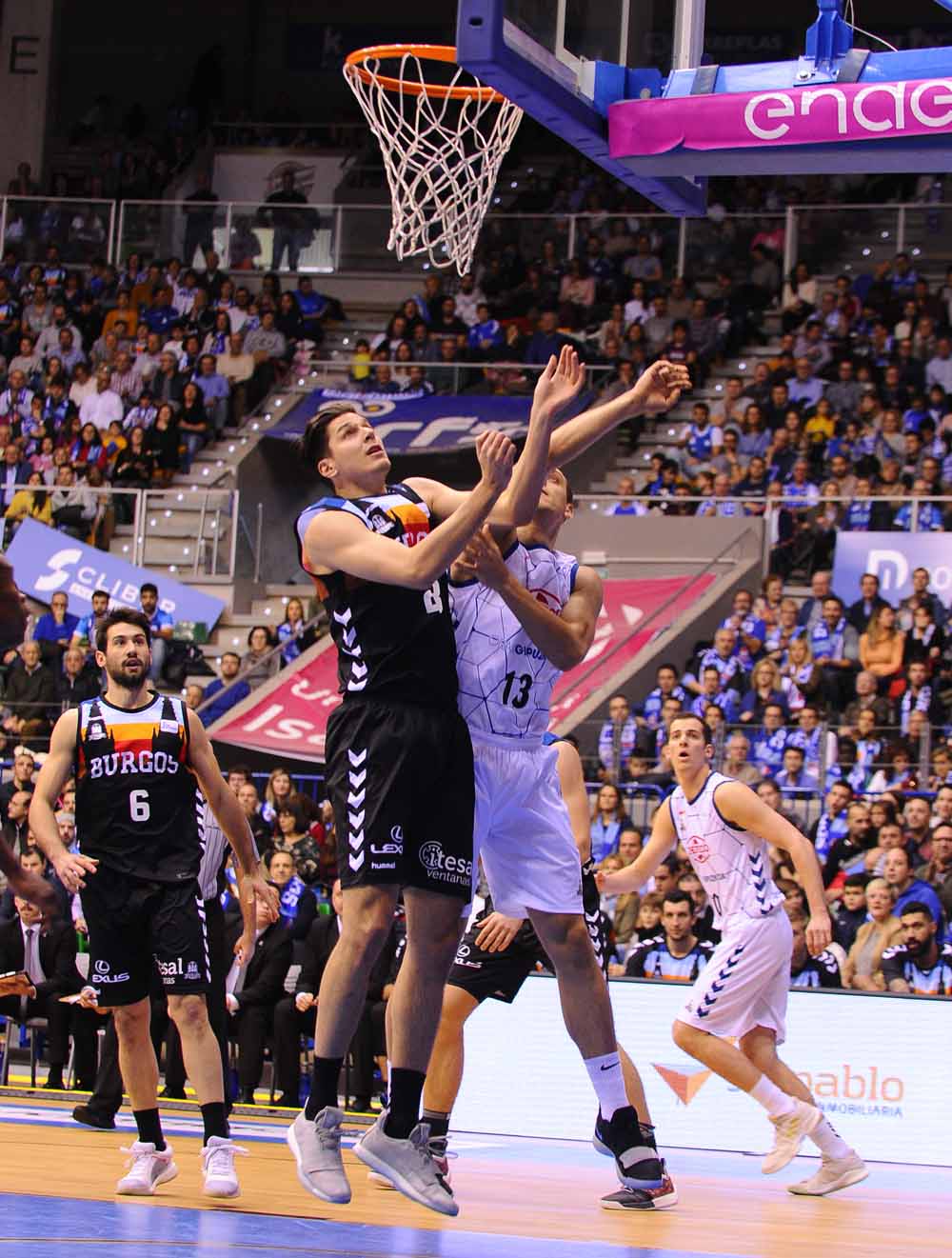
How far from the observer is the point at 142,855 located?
307 inches

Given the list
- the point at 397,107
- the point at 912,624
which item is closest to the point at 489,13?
the point at 397,107

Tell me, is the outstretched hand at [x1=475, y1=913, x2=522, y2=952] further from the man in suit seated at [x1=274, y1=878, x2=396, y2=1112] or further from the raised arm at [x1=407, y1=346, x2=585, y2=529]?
the man in suit seated at [x1=274, y1=878, x2=396, y2=1112]

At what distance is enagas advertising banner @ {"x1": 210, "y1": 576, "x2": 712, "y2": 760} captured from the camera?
19453 mm

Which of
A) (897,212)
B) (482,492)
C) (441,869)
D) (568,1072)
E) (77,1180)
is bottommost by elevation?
(568,1072)

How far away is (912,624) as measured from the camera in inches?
711

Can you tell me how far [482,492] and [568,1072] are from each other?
23.9 ft

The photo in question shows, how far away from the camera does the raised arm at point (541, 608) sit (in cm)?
652

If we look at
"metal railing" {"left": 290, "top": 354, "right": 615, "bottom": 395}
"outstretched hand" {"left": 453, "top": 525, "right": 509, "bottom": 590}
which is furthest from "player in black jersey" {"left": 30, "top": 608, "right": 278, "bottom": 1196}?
"metal railing" {"left": 290, "top": 354, "right": 615, "bottom": 395}

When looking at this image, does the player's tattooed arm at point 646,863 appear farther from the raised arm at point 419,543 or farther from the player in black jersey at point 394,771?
the raised arm at point 419,543

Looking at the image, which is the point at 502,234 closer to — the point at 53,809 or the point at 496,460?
the point at 53,809

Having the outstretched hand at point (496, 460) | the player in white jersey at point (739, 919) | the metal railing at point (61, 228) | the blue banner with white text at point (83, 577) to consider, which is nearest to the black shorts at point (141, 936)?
the player in white jersey at point (739, 919)

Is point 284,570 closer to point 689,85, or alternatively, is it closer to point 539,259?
point 539,259

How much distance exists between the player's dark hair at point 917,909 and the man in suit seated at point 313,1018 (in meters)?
3.49

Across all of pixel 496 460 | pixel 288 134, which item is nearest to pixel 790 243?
pixel 288 134
